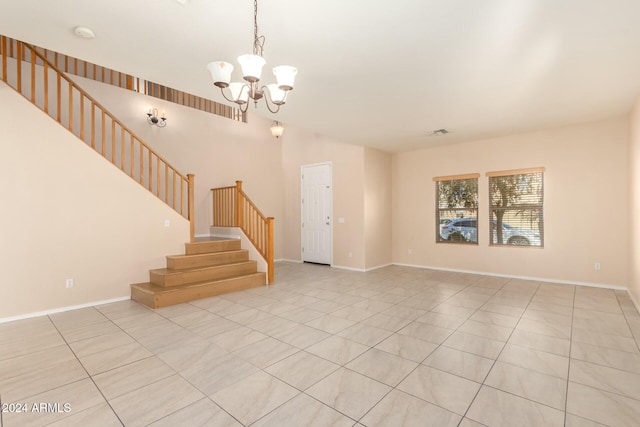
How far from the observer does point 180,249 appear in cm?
502

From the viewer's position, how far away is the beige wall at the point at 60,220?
3545mm

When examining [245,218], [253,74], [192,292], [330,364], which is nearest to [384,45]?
[253,74]

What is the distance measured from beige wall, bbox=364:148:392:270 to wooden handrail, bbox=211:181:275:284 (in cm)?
222

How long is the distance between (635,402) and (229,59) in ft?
13.9

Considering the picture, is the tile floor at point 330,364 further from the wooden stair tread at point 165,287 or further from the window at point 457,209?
the window at point 457,209

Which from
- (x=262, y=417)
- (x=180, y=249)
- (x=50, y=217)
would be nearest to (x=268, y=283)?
(x=180, y=249)

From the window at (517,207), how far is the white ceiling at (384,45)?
5.33 feet

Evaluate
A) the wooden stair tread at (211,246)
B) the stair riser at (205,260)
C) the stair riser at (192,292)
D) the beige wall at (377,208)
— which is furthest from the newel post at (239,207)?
the beige wall at (377,208)

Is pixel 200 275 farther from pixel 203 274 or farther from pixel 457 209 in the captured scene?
pixel 457 209

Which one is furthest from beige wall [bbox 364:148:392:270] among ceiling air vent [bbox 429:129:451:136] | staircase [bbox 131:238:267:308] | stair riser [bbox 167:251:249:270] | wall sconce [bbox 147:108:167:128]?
wall sconce [bbox 147:108:167:128]

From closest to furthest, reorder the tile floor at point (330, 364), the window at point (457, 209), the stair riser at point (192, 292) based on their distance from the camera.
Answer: the tile floor at point (330, 364) < the stair riser at point (192, 292) < the window at point (457, 209)

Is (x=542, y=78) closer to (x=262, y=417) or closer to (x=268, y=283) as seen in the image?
(x=262, y=417)

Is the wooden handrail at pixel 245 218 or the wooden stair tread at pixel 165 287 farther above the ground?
the wooden handrail at pixel 245 218

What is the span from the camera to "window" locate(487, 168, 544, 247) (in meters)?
5.50
